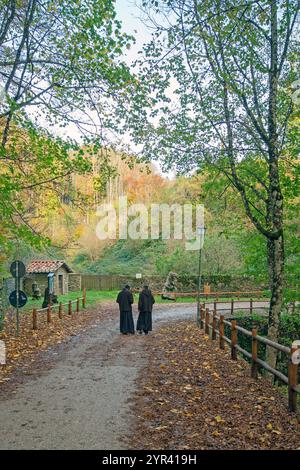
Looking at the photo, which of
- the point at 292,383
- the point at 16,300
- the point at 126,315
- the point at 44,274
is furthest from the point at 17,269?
Answer: the point at 44,274

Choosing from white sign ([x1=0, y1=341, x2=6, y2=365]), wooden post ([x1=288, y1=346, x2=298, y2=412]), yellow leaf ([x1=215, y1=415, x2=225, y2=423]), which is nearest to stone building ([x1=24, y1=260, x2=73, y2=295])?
white sign ([x1=0, y1=341, x2=6, y2=365])

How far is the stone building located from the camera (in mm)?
35812

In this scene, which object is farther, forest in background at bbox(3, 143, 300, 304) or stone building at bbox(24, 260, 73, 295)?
stone building at bbox(24, 260, 73, 295)

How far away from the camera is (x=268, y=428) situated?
6.14m

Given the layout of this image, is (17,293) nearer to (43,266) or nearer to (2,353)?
(2,353)

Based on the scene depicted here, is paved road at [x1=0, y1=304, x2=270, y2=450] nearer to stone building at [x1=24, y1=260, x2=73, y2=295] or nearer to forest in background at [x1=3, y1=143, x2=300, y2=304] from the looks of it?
forest in background at [x1=3, y1=143, x2=300, y2=304]

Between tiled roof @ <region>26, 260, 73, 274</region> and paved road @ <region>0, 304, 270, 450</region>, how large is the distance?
25.1 m

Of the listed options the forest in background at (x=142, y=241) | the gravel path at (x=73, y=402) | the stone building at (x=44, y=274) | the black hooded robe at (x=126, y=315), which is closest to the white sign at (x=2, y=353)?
the gravel path at (x=73, y=402)

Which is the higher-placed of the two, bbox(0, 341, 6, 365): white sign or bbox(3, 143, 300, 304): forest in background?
bbox(3, 143, 300, 304): forest in background

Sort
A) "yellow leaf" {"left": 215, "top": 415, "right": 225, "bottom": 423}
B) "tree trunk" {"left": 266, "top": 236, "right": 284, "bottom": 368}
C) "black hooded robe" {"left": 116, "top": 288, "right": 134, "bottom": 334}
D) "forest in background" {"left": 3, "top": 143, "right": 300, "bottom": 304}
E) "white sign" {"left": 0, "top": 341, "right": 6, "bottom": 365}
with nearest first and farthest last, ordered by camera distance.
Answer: "yellow leaf" {"left": 215, "top": 415, "right": 225, "bottom": 423}
"white sign" {"left": 0, "top": 341, "right": 6, "bottom": 365}
"tree trunk" {"left": 266, "top": 236, "right": 284, "bottom": 368}
"forest in background" {"left": 3, "top": 143, "right": 300, "bottom": 304}
"black hooded robe" {"left": 116, "top": 288, "right": 134, "bottom": 334}

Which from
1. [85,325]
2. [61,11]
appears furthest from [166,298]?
[61,11]
